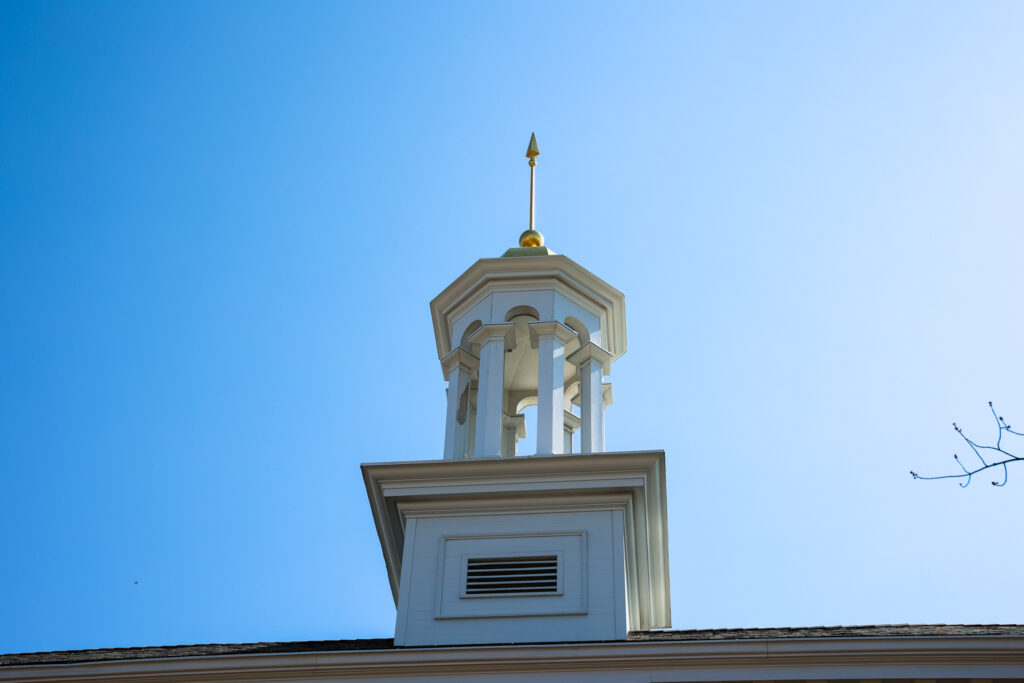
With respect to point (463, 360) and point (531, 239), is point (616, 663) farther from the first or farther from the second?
point (531, 239)

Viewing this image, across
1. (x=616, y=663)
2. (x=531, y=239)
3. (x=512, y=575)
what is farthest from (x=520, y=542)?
(x=531, y=239)

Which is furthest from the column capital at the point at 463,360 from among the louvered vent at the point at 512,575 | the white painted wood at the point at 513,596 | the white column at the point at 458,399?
the louvered vent at the point at 512,575

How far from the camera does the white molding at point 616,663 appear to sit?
13836 millimetres

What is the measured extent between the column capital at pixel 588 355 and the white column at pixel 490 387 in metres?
0.91

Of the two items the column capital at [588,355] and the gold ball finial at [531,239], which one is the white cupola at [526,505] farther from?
the gold ball finial at [531,239]

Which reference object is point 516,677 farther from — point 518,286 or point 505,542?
point 518,286

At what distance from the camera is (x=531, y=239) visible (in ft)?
71.2

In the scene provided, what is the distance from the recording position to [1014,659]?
45.2ft

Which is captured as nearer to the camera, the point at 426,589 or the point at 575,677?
the point at 575,677

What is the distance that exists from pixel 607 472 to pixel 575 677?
344 cm

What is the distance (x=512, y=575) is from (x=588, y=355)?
3998 mm

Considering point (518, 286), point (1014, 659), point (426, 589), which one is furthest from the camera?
point (518, 286)

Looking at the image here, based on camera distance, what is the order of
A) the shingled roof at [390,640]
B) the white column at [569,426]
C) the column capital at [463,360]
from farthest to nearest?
the white column at [569,426] → the column capital at [463,360] → the shingled roof at [390,640]

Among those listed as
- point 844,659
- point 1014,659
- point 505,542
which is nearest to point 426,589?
point 505,542
